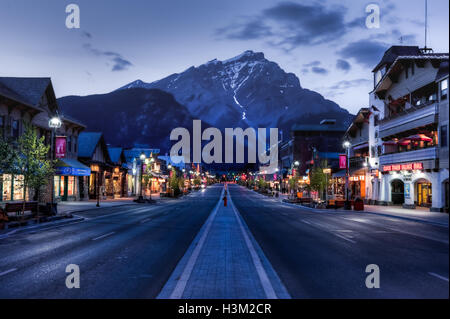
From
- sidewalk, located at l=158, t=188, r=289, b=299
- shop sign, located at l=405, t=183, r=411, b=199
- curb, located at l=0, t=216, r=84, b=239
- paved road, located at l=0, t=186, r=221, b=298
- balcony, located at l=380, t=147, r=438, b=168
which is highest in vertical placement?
balcony, located at l=380, t=147, r=438, b=168

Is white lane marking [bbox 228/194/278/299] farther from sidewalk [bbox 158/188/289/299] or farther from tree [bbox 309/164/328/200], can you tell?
tree [bbox 309/164/328/200]

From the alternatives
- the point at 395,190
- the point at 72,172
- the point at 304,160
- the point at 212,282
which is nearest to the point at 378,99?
the point at 395,190

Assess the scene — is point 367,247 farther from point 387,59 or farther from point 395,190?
point 387,59

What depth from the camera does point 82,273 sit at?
30.4ft

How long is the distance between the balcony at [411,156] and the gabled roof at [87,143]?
38368mm

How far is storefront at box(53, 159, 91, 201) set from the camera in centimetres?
4208

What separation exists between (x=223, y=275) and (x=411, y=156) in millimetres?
36932

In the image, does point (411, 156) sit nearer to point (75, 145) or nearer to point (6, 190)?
point (6, 190)

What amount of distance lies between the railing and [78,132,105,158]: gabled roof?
126 feet

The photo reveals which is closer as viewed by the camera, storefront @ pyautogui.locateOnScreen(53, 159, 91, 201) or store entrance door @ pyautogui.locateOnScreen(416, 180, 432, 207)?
store entrance door @ pyautogui.locateOnScreen(416, 180, 432, 207)

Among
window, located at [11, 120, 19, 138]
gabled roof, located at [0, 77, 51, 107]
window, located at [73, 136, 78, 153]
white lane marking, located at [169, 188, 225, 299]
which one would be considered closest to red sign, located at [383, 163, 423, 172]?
white lane marking, located at [169, 188, 225, 299]

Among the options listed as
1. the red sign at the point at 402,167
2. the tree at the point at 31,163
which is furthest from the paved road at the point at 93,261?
the red sign at the point at 402,167

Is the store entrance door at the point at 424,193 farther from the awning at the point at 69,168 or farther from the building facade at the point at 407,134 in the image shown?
the awning at the point at 69,168

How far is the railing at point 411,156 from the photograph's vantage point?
36000 mm
